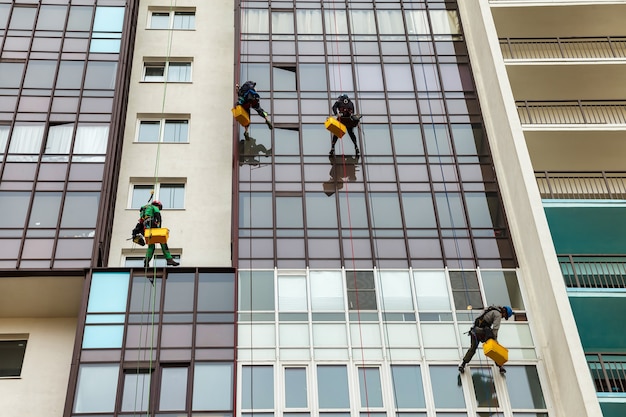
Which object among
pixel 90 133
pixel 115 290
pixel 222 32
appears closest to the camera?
pixel 115 290

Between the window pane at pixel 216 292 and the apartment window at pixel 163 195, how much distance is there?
13.3 feet

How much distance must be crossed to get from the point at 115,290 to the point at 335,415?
6923 mm

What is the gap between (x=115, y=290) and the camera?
68.5ft

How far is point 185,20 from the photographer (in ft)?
98.1

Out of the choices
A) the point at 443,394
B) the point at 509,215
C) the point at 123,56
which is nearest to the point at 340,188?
the point at 509,215

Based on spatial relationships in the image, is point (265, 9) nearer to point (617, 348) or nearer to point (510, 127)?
point (510, 127)

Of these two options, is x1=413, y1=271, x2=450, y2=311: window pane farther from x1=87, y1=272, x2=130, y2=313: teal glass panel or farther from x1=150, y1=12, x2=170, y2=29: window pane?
x1=150, y1=12, x2=170, y2=29: window pane

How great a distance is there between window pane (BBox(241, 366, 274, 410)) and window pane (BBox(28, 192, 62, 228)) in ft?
24.4

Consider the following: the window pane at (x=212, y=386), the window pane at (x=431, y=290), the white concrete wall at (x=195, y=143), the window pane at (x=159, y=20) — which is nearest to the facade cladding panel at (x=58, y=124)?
the white concrete wall at (x=195, y=143)

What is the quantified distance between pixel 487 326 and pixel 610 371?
4844 mm

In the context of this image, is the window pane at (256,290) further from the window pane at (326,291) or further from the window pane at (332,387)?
the window pane at (332,387)

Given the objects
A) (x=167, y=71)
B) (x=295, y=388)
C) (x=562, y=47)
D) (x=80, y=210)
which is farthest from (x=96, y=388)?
(x=562, y=47)

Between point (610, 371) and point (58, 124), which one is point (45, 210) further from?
point (610, 371)

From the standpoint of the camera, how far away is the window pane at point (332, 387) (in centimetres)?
1919
